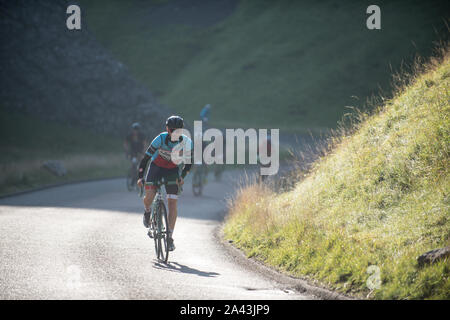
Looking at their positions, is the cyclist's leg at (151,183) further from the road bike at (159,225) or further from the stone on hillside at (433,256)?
the stone on hillside at (433,256)

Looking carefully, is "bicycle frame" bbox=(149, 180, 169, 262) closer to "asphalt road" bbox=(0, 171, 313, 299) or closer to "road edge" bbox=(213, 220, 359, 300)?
"asphalt road" bbox=(0, 171, 313, 299)

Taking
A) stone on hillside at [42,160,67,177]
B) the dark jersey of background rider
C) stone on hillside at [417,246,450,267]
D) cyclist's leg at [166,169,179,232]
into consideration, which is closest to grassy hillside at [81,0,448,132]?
stone on hillside at [42,160,67,177]

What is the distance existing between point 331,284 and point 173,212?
10.2 feet

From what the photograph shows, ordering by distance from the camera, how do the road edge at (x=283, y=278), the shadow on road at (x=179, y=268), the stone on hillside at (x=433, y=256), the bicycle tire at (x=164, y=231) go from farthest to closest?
the bicycle tire at (x=164, y=231) < the shadow on road at (x=179, y=268) < the road edge at (x=283, y=278) < the stone on hillside at (x=433, y=256)

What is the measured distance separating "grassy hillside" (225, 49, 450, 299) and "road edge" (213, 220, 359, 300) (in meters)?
0.18

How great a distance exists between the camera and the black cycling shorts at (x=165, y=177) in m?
9.08

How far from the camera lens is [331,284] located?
23.6ft

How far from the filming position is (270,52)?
76438mm

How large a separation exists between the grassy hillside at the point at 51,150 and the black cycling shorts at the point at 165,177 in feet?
45.0

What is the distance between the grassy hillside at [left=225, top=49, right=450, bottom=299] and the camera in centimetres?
704

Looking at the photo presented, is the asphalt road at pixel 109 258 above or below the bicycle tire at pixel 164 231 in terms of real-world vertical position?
below

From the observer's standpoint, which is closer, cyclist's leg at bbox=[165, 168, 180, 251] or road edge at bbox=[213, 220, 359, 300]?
road edge at bbox=[213, 220, 359, 300]

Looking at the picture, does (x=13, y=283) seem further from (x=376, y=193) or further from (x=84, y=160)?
(x=84, y=160)

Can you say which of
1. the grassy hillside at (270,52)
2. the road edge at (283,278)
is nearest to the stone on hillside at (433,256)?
the road edge at (283,278)
